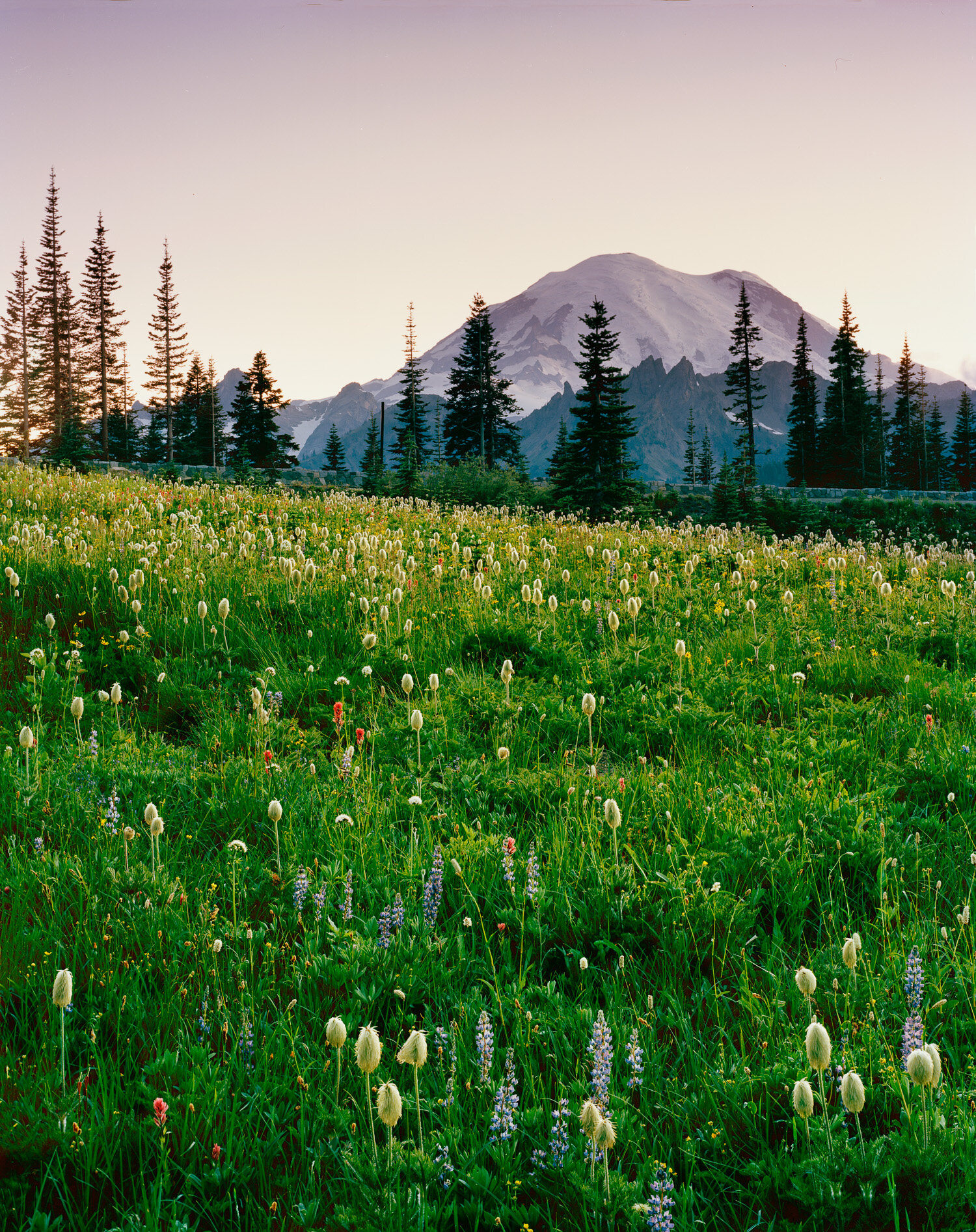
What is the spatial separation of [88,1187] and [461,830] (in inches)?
79.7

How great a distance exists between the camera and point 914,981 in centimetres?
253

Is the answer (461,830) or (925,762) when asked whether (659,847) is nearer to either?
(461,830)

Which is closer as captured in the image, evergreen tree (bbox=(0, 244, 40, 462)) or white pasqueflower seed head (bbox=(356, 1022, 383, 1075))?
white pasqueflower seed head (bbox=(356, 1022, 383, 1075))

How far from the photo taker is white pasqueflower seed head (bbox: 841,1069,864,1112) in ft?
6.01

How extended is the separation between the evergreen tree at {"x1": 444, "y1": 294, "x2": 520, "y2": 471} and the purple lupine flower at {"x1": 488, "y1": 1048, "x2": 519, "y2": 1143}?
77.1 meters

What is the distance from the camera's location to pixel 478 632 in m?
6.55

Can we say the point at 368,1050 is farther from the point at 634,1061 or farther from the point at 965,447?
the point at 965,447

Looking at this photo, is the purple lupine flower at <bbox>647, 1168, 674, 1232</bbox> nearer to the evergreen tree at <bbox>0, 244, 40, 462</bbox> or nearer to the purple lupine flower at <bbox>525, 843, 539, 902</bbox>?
the purple lupine flower at <bbox>525, 843, 539, 902</bbox>

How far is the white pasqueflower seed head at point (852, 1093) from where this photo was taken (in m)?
1.83

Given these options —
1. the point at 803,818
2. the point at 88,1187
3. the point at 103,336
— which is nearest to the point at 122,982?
the point at 88,1187

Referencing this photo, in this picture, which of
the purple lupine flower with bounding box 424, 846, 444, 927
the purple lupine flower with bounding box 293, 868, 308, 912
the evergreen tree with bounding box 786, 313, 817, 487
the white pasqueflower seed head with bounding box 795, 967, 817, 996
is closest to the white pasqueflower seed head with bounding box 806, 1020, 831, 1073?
the white pasqueflower seed head with bounding box 795, 967, 817, 996

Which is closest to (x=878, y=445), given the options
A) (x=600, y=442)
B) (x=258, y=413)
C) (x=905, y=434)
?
(x=905, y=434)

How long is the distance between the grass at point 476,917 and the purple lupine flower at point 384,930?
0.16ft

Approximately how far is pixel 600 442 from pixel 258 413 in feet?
180
